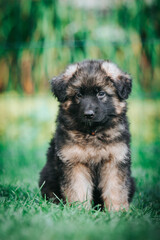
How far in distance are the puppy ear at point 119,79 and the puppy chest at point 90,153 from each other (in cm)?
53

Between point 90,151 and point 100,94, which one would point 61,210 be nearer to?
point 90,151

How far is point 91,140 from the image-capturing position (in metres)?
3.15

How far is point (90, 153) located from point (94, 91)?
1.97ft

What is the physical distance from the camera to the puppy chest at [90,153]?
3012mm

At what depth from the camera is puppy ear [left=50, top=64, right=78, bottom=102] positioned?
11.0 feet

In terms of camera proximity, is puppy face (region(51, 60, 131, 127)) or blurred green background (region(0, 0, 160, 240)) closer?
puppy face (region(51, 60, 131, 127))

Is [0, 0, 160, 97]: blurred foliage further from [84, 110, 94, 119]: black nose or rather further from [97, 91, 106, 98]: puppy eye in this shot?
[84, 110, 94, 119]: black nose

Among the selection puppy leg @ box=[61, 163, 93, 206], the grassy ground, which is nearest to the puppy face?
puppy leg @ box=[61, 163, 93, 206]

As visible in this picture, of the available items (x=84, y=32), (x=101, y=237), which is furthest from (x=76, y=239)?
(x=84, y=32)

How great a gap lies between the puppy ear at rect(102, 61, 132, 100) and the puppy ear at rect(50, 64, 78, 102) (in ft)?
1.07

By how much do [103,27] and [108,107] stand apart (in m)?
3.86

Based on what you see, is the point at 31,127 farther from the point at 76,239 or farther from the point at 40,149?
the point at 76,239

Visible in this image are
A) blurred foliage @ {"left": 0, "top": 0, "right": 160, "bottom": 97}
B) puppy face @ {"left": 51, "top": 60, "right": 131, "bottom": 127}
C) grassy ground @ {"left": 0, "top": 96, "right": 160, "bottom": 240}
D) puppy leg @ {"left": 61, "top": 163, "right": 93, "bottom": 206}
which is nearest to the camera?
grassy ground @ {"left": 0, "top": 96, "right": 160, "bottom": 240}

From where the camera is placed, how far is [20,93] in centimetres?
650
